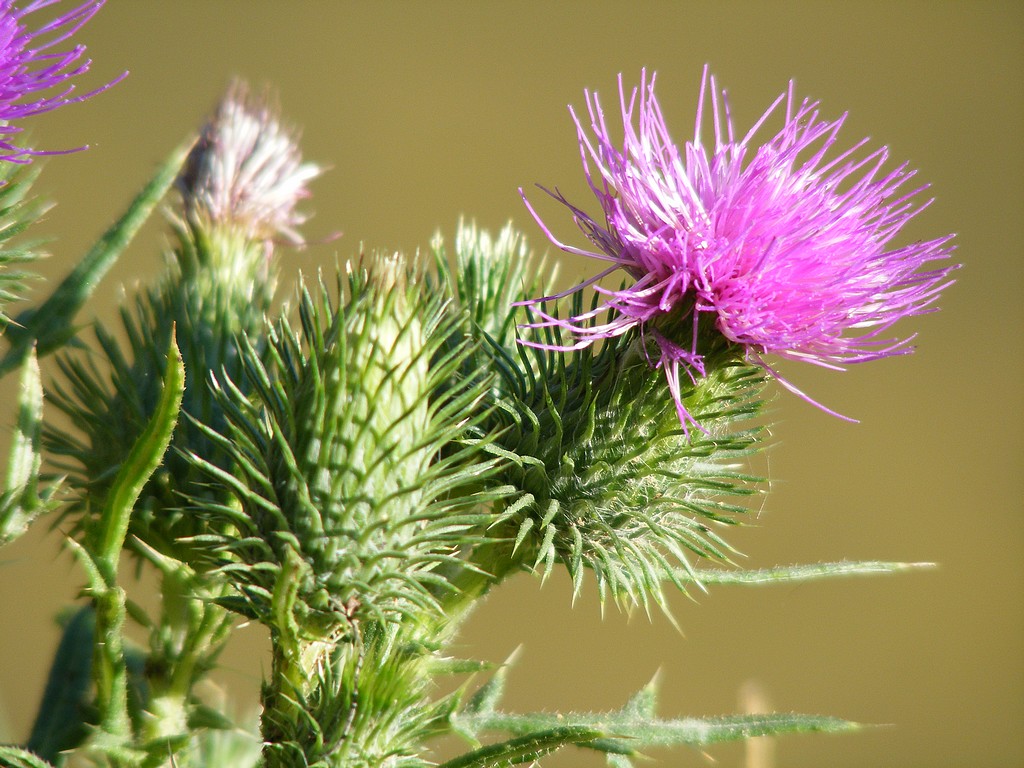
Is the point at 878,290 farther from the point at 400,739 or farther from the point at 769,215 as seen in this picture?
the point at 400,739

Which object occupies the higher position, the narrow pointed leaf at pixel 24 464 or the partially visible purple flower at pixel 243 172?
the partially visible purple flower at pixel 243 172

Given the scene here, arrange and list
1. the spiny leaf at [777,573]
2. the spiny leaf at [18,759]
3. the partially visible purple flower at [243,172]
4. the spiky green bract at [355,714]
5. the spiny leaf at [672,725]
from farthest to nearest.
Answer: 1. the partially visible purple flower at [243,172]
2. the spiny leaf at [777,573]
3. the spiny leaf at [672,725]
4. the spiky green bract at [355,714]
5. the spiny leaf at [18,759]

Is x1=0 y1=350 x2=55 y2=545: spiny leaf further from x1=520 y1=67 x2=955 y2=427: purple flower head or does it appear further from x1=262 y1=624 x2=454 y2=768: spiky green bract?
x1=520 y1=67 x2=955 y2=427: purple flower head

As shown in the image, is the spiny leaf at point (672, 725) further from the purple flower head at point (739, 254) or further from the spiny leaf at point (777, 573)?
the purple flower head at point (739, 254)

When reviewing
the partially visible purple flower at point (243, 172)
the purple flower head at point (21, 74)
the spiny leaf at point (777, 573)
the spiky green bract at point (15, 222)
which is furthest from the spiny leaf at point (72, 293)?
the spiny leaf at point (777, 573)

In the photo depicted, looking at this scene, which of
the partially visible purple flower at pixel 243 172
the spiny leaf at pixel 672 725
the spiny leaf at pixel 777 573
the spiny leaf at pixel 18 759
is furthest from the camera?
the partially visible purple flower at pixel 243 172
